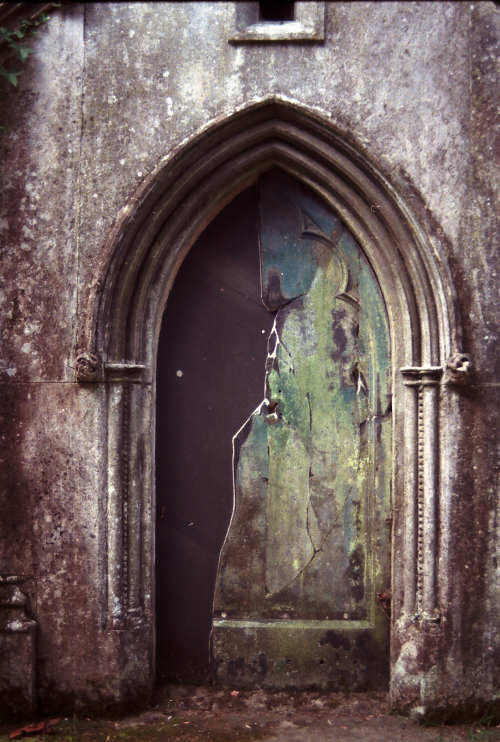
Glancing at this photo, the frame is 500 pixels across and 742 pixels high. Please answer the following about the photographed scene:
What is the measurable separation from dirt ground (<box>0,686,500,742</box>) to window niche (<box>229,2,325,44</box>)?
Answer: 4083 millimetres

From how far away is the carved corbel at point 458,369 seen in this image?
11.0 ft

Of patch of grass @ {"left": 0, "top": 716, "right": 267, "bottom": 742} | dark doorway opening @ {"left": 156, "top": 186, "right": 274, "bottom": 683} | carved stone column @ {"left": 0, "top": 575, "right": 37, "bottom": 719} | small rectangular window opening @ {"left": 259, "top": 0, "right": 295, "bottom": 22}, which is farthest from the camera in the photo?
dark doorway opening @ {"left": 156, "top": 186, "right": 274, "bottom": 683}

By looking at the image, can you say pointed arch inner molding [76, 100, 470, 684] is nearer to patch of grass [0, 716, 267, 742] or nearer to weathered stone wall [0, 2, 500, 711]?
weathered stone wall [0, 2, 500, 711]

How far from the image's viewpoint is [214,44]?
11.5 feet

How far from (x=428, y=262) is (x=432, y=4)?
1.56 m

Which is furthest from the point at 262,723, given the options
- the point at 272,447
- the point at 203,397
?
the point at 203,397

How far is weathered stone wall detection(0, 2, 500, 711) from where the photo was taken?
3.44 metres

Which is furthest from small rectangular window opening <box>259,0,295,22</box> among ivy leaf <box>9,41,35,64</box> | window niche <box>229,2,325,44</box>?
ivy leaf <box>9,41,35,64</box>

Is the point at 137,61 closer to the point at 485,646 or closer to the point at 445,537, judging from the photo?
the point at 445,537

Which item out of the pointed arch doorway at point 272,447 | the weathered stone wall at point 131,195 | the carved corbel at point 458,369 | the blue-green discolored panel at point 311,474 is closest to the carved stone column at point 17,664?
the weathered stone wall at point 131,195

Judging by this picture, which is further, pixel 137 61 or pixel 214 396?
pixel 214 396

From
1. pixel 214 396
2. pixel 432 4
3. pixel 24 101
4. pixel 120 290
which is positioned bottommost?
pixel 214 396

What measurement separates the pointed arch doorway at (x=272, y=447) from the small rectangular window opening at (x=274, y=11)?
985mm

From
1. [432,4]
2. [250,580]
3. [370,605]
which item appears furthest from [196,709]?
[432,4]
